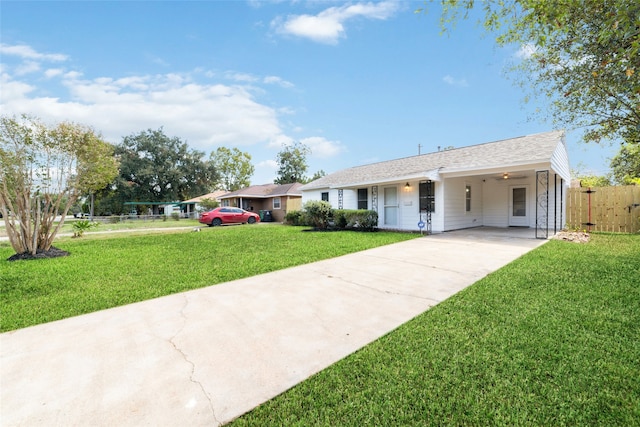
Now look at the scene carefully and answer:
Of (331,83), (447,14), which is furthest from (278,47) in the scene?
(447,14)

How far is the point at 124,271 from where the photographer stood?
5746mm

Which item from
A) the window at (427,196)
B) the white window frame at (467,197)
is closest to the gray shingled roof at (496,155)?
the window at (427,196)

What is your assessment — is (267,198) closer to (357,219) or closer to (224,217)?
(224,217)

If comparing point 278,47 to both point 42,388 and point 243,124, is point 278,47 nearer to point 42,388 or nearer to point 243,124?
point 42,388

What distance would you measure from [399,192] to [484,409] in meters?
11.9

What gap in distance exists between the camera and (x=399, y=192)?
43.1ft

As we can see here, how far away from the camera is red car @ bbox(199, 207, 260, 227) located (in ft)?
61.7

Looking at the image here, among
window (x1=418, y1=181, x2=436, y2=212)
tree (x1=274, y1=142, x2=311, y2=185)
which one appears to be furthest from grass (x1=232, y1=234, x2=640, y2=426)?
tree (x1=274, y1=142, x2=311, y2=185)

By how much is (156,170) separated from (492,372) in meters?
38.3

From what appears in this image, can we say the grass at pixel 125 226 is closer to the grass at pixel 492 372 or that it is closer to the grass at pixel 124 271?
the grass at pixel 124 271

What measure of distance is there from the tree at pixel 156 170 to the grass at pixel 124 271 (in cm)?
2746

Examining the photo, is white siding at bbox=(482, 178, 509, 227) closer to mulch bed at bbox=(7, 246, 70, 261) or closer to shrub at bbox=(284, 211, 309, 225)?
shrub at bbox=(284, 211, 309, 225)

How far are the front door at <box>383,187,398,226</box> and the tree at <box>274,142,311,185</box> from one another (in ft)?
93.5

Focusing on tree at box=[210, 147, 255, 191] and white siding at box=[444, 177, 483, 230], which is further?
tree at box=[210, 147, 255, 191]
